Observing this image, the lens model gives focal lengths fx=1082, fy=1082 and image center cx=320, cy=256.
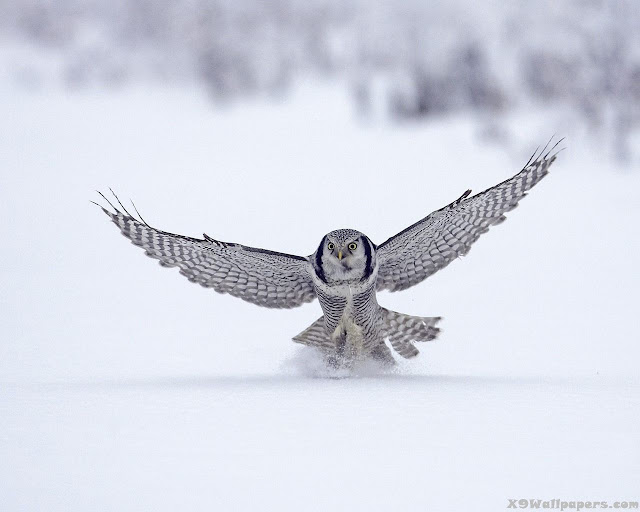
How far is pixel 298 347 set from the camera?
6.42 meters

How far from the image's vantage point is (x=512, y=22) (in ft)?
64.0

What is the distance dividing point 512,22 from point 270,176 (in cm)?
626

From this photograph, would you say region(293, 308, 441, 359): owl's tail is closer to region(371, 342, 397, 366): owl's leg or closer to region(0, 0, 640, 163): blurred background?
region(371, 342, 397, 366): owl's leg

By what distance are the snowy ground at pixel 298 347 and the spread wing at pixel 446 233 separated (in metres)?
0.60

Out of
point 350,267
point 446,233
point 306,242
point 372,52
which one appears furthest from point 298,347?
point 372,52

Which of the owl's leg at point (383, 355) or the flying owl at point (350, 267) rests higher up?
the flying owl at point (350, 267)

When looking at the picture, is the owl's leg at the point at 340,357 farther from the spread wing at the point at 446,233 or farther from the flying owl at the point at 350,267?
the spread wing at the point at 446,233

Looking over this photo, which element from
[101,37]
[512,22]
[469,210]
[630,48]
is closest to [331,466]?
[469,210]

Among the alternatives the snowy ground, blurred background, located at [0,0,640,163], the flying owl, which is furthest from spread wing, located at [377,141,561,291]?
blurred background, located at [0,0,640,163]

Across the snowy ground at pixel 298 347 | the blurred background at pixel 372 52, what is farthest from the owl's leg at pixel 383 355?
the blurred background at pixel 372 52

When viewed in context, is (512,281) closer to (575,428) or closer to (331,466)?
(575,428)

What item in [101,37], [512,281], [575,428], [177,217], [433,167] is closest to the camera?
[575,428]

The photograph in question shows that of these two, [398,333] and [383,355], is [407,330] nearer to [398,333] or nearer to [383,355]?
[398,333]

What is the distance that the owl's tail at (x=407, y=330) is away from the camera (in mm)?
5918
